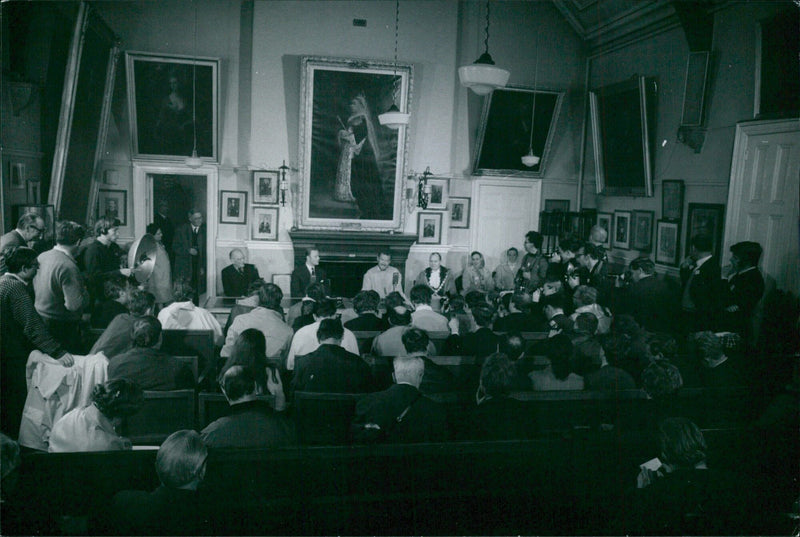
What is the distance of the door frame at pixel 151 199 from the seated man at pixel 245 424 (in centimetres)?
686

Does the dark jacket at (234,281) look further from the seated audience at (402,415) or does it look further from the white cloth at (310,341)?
the seated audience at (402,415)

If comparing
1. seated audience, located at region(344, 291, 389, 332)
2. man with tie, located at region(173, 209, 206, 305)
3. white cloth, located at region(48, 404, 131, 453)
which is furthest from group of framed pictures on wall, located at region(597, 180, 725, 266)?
white cloth, located at region(48, 404, 131, 453)

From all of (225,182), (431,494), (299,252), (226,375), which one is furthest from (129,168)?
(431,494)

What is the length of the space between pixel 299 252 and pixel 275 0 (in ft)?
13.0

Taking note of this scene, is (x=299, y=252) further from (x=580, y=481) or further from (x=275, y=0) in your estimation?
(x=580, y=481)

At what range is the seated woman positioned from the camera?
103 inches

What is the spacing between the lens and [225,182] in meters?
9.28

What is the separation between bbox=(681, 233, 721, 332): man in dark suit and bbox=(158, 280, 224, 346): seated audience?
4.80 metres

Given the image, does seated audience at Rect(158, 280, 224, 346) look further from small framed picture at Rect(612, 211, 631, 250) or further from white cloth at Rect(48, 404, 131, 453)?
small framed picture at Rect(612, 211, 631, 250)

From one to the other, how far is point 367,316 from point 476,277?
4.32 m

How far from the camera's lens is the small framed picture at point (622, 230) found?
29.3ft

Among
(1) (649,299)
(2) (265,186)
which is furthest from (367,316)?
(2) (265,186)

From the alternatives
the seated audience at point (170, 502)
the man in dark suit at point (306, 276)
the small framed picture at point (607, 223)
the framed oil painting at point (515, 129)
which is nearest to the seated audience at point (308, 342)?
the seated audience at point (170, 502)

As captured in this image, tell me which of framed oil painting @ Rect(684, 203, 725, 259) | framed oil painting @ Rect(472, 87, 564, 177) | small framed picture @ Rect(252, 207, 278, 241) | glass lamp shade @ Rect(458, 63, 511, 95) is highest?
framed oil painting @ Rect(472, 87, 564, 177)
